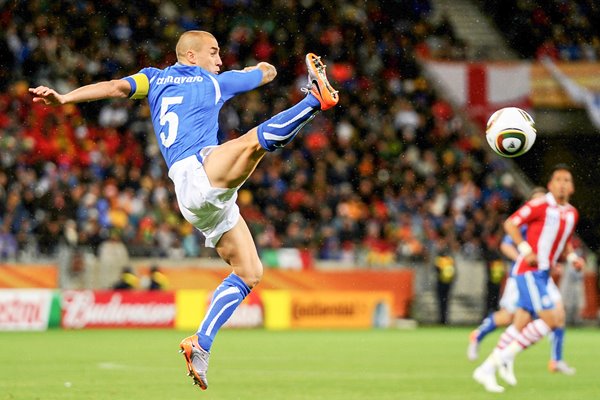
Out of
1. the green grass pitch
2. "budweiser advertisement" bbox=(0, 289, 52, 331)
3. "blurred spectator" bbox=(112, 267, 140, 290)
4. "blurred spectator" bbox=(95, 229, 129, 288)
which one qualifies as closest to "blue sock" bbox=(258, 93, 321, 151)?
the green grass pitch

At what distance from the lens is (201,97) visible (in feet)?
26.7

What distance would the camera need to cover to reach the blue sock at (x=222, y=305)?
798cm

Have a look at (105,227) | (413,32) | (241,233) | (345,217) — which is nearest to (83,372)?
(241,233)

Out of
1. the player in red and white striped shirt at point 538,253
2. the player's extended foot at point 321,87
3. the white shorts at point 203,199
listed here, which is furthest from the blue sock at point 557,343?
the player's extended foot at point 321,87

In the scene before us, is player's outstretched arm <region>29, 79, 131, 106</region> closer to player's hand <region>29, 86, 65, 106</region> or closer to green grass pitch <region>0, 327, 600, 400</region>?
player's hand <region>29, 86, 65, 106</region>

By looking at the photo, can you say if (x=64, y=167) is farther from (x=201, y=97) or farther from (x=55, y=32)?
(x=201, y=97)

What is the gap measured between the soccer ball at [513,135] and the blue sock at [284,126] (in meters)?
2.46

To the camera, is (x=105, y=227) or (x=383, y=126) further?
(x=383, y=126)

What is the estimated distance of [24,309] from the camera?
2056 cm

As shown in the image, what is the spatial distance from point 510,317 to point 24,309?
9302 mm

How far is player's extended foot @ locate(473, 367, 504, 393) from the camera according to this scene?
10594mm

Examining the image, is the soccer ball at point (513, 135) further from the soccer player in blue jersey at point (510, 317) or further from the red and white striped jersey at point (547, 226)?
the soccer player in blue jersey at point (510, 317)

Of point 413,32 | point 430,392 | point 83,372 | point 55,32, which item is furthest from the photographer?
point 413,32

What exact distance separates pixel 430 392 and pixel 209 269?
491 inches
